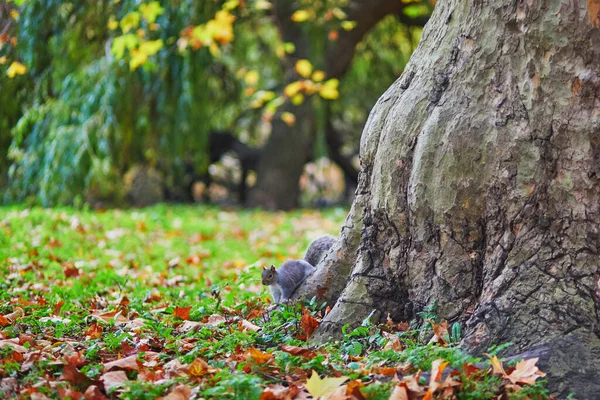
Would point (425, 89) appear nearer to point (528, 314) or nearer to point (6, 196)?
point (528, 314)

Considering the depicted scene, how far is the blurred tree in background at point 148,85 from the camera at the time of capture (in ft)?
26.6

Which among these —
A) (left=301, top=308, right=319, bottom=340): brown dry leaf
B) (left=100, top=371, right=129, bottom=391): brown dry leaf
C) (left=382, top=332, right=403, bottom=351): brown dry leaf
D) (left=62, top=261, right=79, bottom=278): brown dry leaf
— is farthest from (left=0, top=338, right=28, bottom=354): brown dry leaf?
(left=62, top=261, right=79, bottom=278): brown dry leaf

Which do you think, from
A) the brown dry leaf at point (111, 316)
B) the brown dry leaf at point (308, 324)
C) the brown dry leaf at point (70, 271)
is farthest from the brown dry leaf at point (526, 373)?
the brown dry leaf at point (70, 271)

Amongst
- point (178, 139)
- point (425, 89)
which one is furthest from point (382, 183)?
point (178, 139)

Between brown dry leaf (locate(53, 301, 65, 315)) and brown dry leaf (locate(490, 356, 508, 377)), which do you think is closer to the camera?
brown dry leaf (locate(490, 356, 508, 377))

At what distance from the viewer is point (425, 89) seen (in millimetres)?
3432

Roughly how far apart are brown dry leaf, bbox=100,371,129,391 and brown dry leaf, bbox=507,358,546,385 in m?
1.48

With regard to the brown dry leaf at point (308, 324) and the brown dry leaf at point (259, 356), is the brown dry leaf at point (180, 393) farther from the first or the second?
the brown dry leaf at point (308, 324)

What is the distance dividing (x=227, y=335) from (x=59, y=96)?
746 cm

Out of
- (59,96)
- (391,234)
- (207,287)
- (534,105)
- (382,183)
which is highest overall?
(59,96)

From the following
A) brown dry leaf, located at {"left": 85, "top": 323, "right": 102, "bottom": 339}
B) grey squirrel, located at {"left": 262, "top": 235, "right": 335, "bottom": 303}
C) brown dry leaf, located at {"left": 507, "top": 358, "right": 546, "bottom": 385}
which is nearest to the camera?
brown dry leaf, located at {"left": 507, "top": 358, "right": 546, "bottom": 385}

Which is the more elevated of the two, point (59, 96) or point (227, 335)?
point (59, 96)

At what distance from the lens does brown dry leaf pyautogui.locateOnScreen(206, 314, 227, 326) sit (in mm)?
3721

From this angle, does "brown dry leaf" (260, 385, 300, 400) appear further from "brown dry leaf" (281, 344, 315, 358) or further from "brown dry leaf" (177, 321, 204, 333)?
"brown dry leaf" (177, 321, 204, 333)
